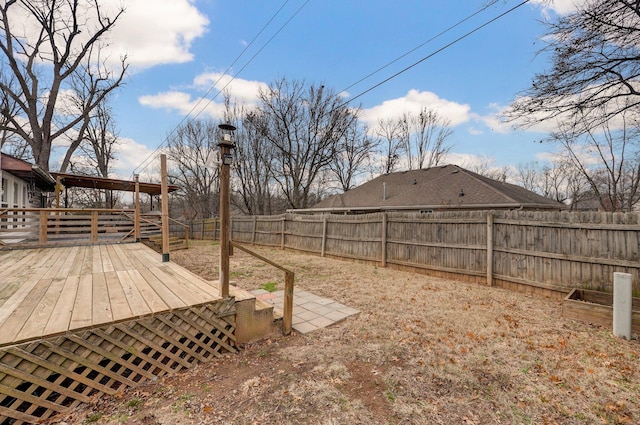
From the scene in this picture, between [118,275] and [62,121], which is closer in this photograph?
[118,275]

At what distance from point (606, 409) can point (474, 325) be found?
1749 millimetres

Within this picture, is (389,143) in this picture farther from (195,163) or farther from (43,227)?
(43,227)

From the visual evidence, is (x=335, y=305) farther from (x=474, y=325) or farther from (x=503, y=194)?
(x=503, y=194)

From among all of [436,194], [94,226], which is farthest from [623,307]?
[94,226]

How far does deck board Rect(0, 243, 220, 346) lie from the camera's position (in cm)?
241

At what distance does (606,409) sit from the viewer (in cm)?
222

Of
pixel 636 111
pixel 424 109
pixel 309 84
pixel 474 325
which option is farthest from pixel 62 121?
pixel 424 109

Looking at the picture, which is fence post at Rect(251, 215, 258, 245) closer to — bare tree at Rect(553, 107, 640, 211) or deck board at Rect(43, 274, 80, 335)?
deck board at Rect(43, 274, 80, 335)

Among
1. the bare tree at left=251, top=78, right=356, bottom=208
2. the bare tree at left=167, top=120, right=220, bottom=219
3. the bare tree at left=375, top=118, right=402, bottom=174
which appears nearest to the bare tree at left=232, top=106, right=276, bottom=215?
the bare tree at left=251, top=78, right=356, bottom=208

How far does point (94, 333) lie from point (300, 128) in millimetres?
18933

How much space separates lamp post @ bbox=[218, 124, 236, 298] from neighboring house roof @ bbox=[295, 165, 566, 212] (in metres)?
9.43

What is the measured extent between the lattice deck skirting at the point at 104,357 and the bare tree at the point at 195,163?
2119cm

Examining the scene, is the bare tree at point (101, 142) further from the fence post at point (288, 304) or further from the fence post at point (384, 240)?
the fence post at point (288, 304)

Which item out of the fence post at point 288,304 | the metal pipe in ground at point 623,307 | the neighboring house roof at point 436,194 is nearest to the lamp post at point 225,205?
the fence post at point 288,304
